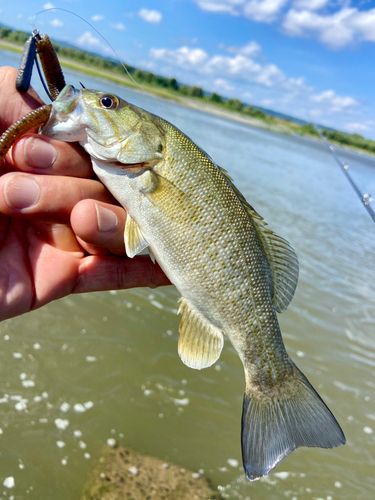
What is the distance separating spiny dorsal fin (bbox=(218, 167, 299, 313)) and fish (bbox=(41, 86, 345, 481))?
0.27 feet

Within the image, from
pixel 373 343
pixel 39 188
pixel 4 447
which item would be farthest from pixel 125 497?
pixel 373 343

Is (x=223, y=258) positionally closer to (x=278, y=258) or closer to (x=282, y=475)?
(x=278, y=258)

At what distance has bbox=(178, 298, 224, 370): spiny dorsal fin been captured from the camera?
2.29 meters

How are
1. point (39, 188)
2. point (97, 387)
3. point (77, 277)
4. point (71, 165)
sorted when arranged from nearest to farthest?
point (39, 188) < point (71, 165) < point (77, 277) < point (97, 387)

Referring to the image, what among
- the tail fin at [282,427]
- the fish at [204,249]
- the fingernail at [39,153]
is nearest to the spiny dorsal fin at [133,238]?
the fish at [204,249]

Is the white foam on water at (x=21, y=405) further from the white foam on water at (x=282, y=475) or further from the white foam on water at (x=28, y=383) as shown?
the white foam on water at (x=282, y=475)

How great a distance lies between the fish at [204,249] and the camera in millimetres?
2121

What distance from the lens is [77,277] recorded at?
8.54 ft

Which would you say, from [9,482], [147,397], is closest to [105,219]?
[9,482]

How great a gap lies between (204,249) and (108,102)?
1.12 metres

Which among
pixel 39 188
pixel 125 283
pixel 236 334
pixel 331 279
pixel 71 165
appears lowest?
pixel 331 279

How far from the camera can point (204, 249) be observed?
7.16 ft

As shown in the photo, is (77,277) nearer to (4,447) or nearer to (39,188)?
(39,188)

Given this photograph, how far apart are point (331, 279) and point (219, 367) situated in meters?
4.87
